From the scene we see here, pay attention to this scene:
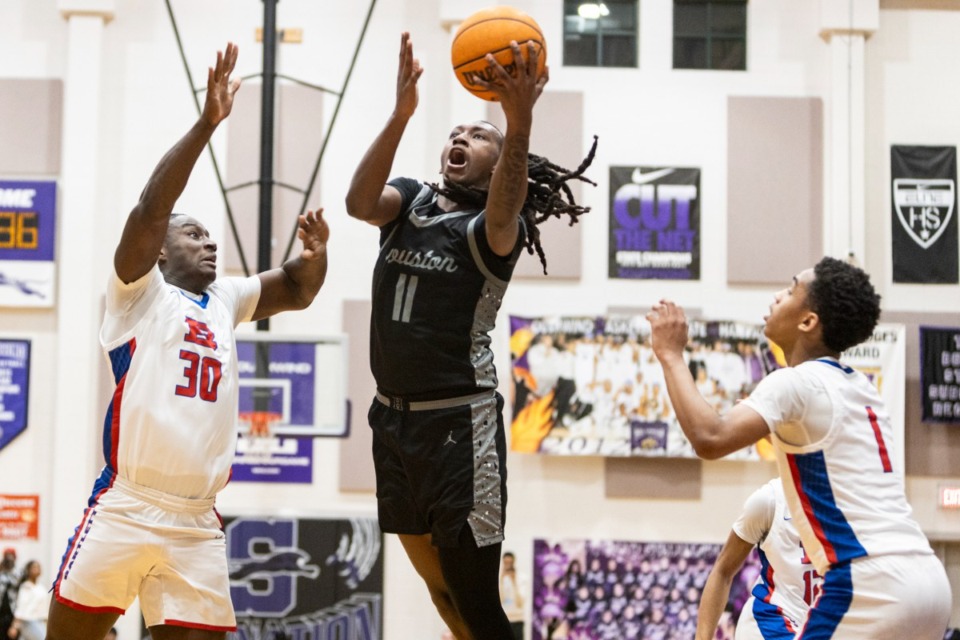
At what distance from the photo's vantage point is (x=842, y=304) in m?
3.47

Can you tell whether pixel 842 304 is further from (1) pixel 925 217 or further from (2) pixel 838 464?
(1) pixel 925 217

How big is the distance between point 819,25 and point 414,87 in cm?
1007

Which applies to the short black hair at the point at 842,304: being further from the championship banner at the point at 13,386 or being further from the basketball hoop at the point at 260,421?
the championship banner at the point at 13,386

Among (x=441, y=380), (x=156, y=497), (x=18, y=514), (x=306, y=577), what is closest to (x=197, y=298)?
(x=156, y=497)

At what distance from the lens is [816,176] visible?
12438 millimetres

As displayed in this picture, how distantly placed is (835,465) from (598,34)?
32.9ft

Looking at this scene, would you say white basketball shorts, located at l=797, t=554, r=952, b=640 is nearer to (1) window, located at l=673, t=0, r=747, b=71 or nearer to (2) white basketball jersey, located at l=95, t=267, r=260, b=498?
(2) white basketball jersey, located at l=95, t=267, r=260, b=498

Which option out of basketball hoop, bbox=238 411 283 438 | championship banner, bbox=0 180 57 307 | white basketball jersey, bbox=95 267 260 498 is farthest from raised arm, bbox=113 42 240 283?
championship banner, bbox=0 180 57 307

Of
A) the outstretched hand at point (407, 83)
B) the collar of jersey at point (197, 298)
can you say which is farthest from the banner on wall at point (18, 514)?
the outstretched hand at point (407, 83)

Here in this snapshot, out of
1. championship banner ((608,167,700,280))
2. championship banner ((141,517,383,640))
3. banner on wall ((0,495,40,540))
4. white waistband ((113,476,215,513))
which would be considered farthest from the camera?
championship banner ((608,167,700,280))

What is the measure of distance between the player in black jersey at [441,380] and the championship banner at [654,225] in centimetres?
858

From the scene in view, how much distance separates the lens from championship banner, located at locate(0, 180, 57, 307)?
39.8 feet

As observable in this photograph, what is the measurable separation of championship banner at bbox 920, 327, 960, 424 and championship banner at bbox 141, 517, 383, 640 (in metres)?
6.15

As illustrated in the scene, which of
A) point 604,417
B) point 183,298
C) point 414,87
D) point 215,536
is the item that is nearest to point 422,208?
point 414,87
